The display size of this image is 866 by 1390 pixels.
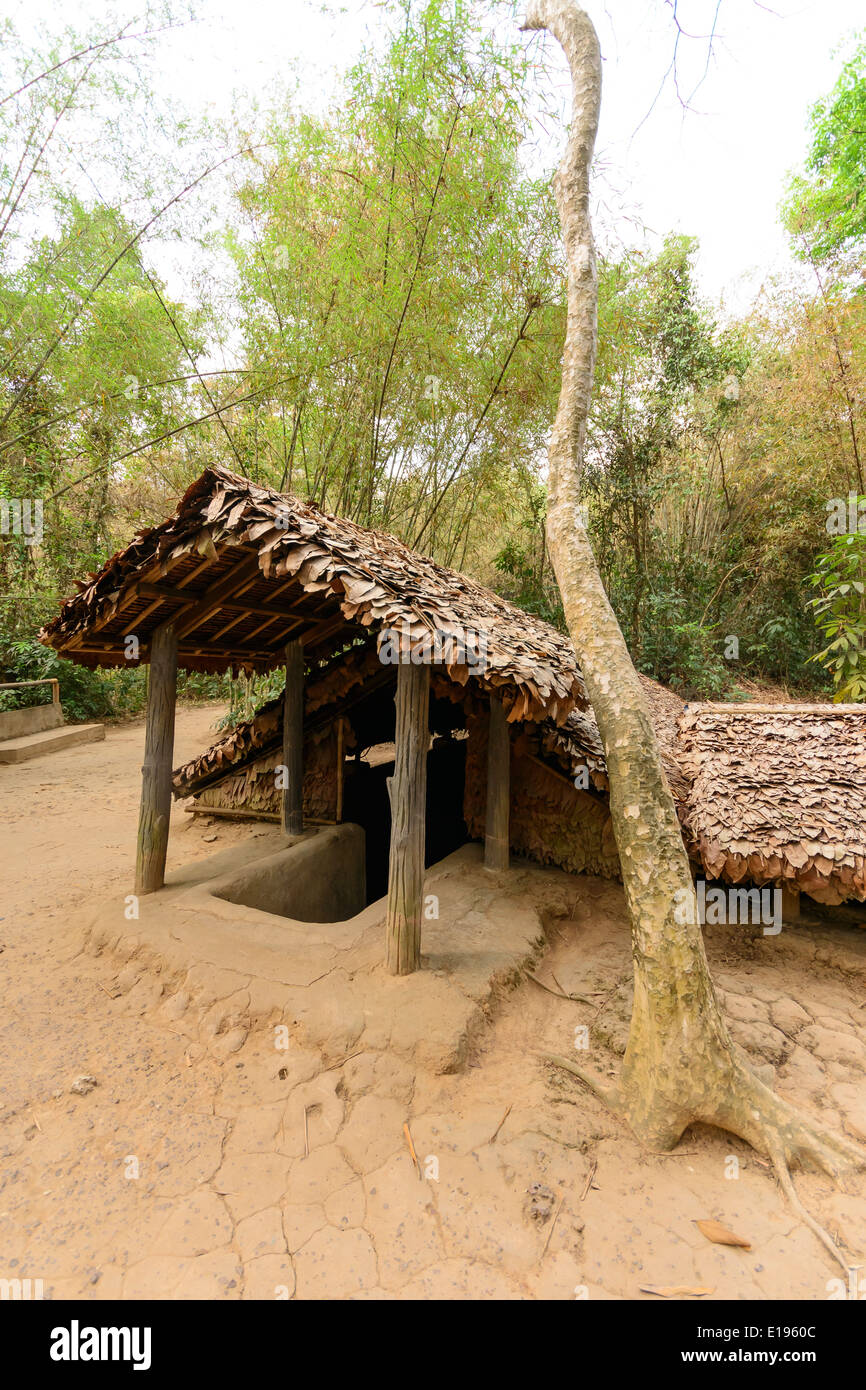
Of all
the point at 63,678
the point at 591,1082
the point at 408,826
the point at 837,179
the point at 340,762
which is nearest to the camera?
the point at 591,1082

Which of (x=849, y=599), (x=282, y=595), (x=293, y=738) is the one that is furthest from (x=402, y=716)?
(x=849, y=599)

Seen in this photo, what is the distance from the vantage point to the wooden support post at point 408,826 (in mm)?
2922

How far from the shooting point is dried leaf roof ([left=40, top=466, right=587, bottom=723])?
2.46 metres

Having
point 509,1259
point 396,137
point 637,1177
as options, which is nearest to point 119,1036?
point 509,1259

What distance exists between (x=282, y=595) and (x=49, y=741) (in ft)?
25.5

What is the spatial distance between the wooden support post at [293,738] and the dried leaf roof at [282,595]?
568 millimetres

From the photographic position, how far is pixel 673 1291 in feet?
5.59

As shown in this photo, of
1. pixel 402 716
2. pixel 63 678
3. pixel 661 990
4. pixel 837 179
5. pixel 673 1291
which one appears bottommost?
pixel 673 1291

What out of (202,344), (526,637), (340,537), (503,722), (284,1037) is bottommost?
(284,1037)

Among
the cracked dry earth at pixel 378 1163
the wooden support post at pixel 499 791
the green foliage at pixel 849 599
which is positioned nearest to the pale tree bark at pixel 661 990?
the cracked dry earth at pixel 378 1163

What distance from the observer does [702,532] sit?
9539mm

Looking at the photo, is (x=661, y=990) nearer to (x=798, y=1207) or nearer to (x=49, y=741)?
(x=798, y=1207)
